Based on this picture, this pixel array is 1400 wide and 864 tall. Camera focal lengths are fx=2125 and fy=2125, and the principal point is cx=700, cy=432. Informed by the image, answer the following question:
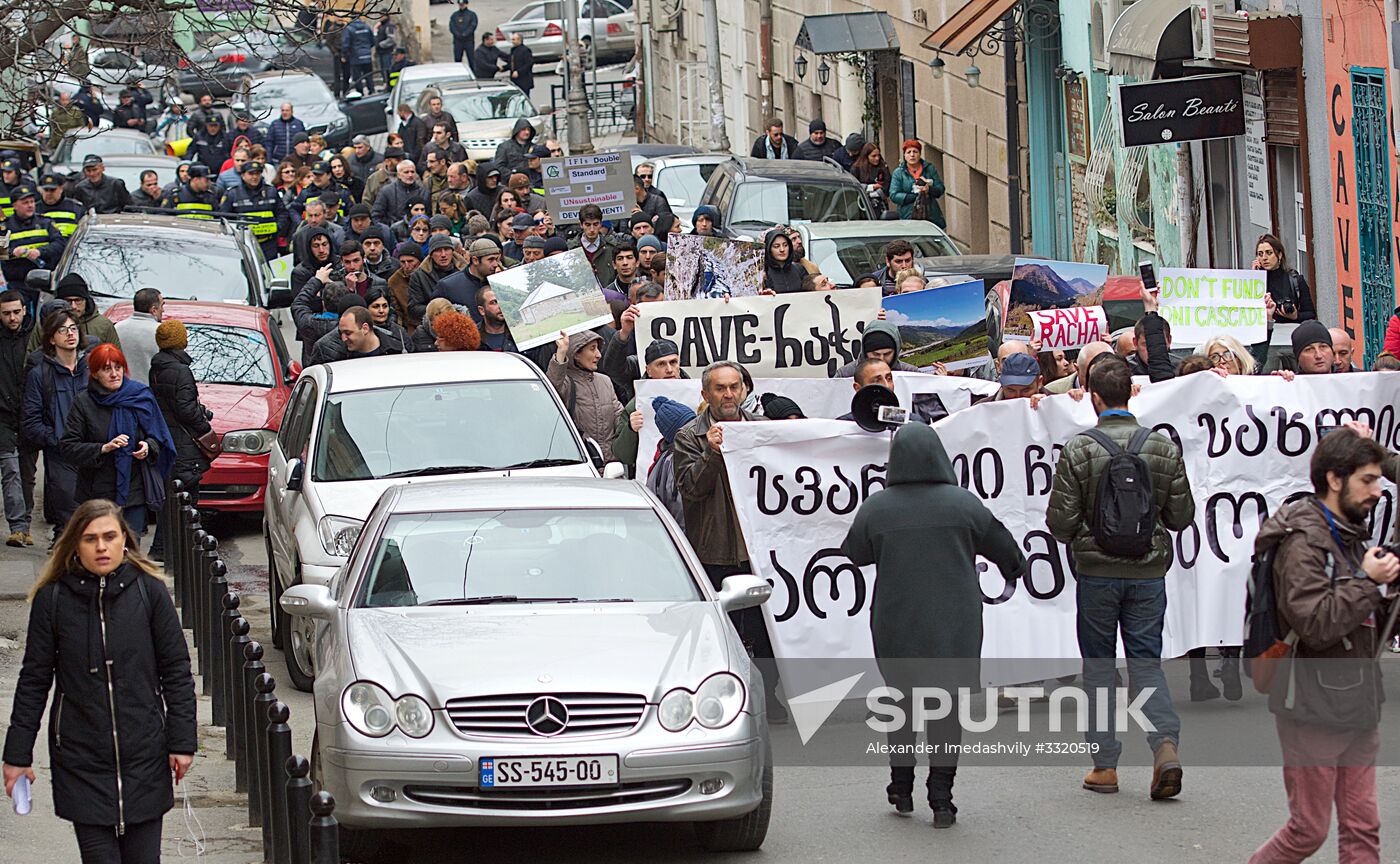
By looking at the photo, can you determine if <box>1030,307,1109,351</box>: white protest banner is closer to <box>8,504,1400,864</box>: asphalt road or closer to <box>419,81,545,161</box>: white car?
<box>8,504,1400,864</box>: asphalt road

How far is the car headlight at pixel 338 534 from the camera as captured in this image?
10.6 meters

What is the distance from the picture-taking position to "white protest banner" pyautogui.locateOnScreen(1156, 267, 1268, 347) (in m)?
12.9

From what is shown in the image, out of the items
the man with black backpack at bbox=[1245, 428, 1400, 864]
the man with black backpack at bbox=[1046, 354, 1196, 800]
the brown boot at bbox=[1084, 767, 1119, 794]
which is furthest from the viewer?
the brown boot at bbox=[1084, 767, 1119, 794]

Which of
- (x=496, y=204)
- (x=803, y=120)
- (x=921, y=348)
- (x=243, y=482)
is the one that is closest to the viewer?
(x=921, y=348)

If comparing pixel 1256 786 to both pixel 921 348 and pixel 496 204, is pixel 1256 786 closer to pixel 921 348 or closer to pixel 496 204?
pixel 921 348

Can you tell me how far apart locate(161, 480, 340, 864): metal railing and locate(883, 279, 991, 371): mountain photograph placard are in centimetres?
454

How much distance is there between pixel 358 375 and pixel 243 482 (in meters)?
3.74

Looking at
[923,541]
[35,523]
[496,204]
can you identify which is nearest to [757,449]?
[923,541]

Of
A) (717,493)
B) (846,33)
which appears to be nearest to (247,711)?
(717,493)

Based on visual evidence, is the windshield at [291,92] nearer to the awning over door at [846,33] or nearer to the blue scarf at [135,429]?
the awning over door at [846,33]

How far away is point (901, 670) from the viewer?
8.23 meters

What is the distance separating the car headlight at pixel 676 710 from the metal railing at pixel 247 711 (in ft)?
4.05

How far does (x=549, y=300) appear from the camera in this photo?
13641 millimetres

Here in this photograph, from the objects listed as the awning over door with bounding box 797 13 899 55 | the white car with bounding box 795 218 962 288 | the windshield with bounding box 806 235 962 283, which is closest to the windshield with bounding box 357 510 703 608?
the white car with bounding box 795 218 962 288
